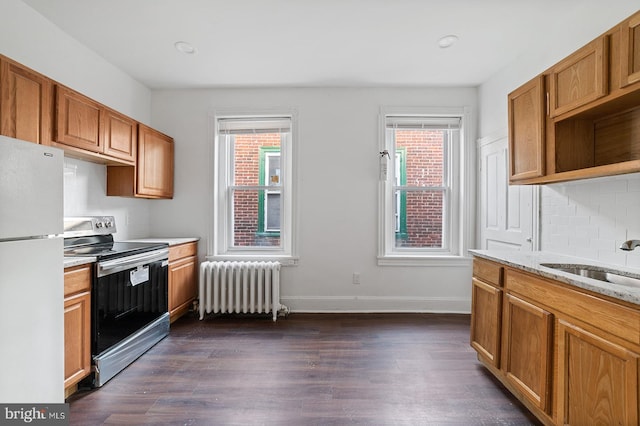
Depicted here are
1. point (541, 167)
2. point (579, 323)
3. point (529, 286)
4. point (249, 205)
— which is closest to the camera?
point (579, 323)

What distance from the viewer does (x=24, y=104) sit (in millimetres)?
1825

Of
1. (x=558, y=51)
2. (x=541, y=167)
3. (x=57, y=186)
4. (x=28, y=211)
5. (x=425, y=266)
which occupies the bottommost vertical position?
(x=425, y=266)

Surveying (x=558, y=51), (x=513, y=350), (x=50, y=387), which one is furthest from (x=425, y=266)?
(x=50, y=387)

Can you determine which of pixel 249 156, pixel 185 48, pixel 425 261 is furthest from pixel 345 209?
pixel 185 48

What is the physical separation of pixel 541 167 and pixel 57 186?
9.45 ft

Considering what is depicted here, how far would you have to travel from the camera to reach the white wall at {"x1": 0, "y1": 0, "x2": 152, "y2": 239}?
6.91 ft

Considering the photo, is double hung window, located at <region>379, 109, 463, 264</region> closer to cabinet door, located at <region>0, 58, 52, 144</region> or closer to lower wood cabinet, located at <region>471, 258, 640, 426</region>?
lower wood cabinet, located at <region>471, 258, 640, 426</region>

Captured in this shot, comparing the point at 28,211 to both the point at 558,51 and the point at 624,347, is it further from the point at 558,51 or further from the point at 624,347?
the point at 558,51

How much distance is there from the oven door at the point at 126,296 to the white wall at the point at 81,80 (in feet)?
2.54

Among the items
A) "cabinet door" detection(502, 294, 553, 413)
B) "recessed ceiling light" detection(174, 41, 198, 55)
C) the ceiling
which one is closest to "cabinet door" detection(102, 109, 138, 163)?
the ceiling

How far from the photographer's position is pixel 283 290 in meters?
3.55

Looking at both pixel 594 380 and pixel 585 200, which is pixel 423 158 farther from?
pixel 594 380

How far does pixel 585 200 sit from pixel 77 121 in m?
3.64

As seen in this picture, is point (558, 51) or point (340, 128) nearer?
point (558, 51)
